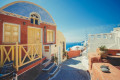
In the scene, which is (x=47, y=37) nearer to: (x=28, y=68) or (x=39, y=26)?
(x=39, y=26)

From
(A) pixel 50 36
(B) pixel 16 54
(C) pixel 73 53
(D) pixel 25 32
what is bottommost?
(C) pixel 73 53

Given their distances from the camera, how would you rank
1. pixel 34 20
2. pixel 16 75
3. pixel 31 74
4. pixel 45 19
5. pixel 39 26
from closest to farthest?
1. pixel 16 75
2. pixel 31 74
3. pixel 34 20
4. pixel 39 26
5. pixel 45 19

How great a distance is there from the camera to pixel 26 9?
6.78 metres

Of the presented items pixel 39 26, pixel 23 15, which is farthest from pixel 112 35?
pixel 23 15

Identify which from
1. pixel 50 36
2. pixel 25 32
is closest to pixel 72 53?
pixel 50 36

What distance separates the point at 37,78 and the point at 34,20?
5580 mm

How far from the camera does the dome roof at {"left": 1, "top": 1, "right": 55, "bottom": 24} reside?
5.70 meters

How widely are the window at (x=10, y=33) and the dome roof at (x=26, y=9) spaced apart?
3.96 ft

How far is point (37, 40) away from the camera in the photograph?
7.92 metres

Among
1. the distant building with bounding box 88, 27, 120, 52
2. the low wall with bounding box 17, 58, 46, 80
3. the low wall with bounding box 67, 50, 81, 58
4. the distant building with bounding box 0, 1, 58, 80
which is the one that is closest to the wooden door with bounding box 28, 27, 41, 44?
the distant building with bounding box 0, 1, 58, 80

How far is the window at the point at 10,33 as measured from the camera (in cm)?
545

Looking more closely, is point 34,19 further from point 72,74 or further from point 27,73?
point 72,74

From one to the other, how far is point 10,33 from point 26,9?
111 inches

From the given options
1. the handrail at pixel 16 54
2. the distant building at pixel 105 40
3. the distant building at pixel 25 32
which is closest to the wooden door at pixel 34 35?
the distant building at pixel 25 32
